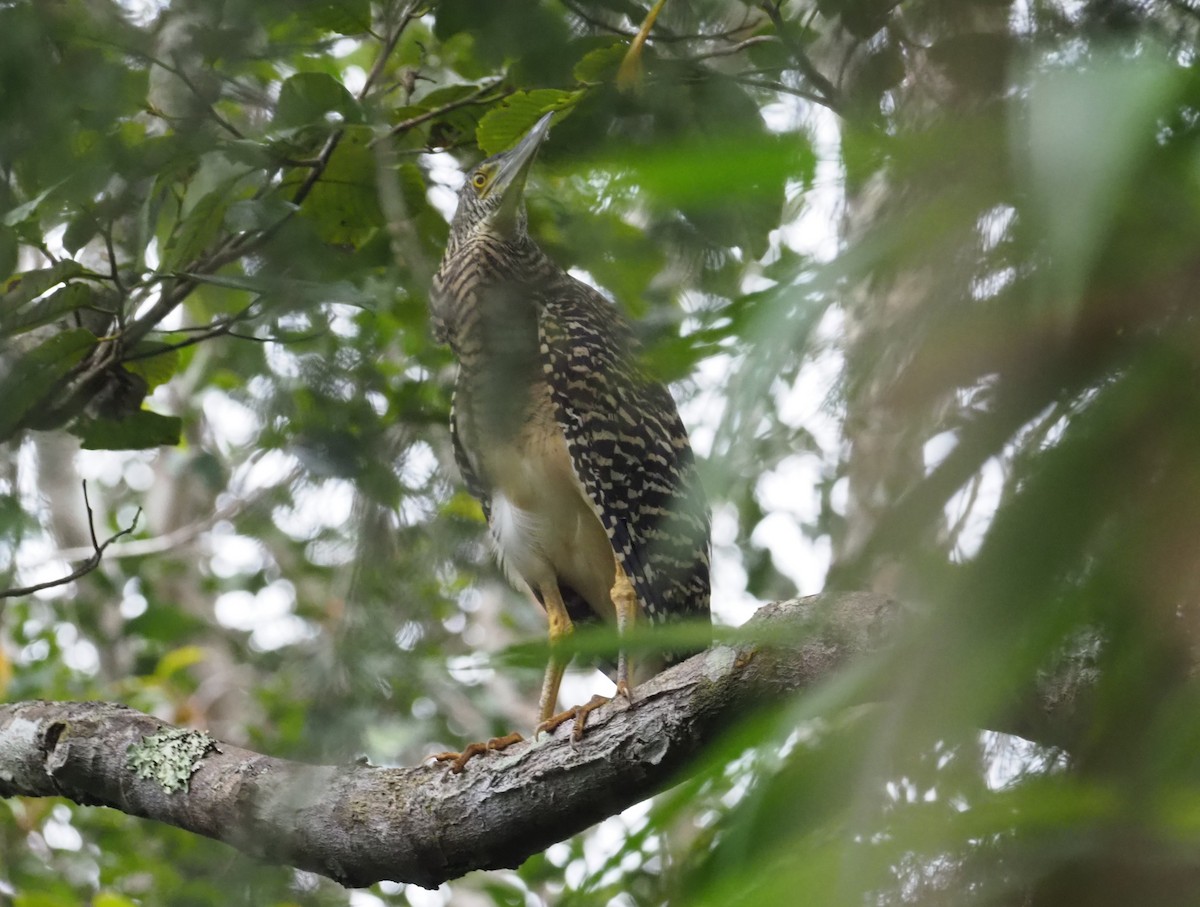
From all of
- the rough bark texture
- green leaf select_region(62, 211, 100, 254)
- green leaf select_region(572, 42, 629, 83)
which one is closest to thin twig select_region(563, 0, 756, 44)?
green leaf select_region(572, 42, 629, 83)

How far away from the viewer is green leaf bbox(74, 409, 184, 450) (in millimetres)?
2279

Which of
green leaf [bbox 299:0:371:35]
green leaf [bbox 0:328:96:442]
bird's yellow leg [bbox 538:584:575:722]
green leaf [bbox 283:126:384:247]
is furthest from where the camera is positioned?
bird's yellow leg [bbox 538:584:575:722]

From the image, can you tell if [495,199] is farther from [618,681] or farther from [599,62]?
[599,62]

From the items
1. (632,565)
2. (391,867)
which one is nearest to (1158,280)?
(391,867)

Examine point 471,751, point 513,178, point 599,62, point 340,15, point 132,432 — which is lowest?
point 471,751

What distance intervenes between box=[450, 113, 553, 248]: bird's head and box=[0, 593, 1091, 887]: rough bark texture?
4.39 ft

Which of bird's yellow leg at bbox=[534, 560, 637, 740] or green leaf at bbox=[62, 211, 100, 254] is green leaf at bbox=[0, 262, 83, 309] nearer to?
green leaf at bbox=[62, 211, 100, 254]

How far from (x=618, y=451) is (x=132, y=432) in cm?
115

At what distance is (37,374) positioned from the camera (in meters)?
1.38

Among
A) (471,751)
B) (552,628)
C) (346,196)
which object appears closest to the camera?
(346,196)

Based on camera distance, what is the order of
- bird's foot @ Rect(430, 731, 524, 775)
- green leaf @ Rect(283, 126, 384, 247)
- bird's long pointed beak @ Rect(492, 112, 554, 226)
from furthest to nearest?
bird's long pointed beak @ Rect(492, 112, 554, 226) → bird's foot @ Rect(430, 731, 524, 775) → green leaf @ Rect(283, 126, 384, 247)

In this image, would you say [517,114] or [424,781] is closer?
[517,114]

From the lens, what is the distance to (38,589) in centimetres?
232

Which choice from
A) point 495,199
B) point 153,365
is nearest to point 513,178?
point 495,199
